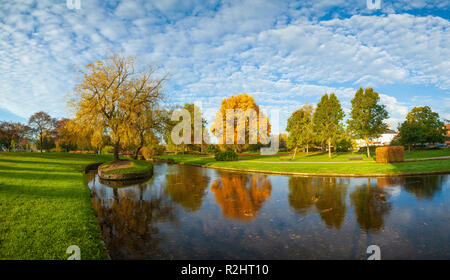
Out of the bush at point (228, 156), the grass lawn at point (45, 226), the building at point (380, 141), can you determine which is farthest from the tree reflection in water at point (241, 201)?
the building at point (380, 141)

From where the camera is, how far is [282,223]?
705cm

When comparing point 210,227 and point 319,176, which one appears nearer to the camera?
point 210,227

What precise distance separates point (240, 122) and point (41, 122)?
42357 mm

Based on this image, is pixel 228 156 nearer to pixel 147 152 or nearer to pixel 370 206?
pixel 147 152

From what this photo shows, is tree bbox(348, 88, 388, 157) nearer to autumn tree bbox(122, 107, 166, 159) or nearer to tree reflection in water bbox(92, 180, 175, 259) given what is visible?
autumn tree bbox(122, 107, 166, 159)

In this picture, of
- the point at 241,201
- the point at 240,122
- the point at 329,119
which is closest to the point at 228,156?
the point at 240,122

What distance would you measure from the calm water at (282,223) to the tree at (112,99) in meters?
12.0

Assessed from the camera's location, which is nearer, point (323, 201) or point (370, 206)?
point (370, 206)

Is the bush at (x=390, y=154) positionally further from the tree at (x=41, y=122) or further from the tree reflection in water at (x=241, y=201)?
the tree at (x=41, y=122)

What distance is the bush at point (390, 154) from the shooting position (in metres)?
20.5
